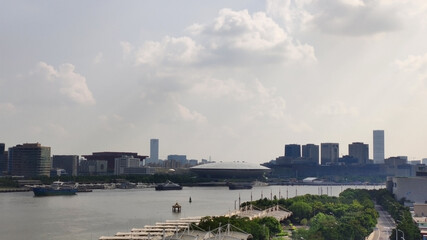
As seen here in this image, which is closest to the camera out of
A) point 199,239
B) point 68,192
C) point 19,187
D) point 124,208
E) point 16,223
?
point 199,239

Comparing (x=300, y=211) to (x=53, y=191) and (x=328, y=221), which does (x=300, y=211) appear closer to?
(x=328, y=221)

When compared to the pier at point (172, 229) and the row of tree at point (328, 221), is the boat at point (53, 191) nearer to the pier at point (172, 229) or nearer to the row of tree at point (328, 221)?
the row of tree at point (328, 221)

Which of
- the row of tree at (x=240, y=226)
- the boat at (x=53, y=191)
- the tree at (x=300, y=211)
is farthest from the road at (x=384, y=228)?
the boat at (x=53, y=191)

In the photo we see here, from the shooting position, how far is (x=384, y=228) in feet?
261

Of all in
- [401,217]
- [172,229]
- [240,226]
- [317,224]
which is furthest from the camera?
[401,217]

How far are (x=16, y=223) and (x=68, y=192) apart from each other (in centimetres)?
9210

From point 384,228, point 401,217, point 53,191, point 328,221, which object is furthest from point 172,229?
point 53,191

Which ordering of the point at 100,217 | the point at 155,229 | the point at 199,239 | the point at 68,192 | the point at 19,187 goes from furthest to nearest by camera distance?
the point at 19,187 → the point at 68,192 → the point at 100,217 → the point at 155,229 → the point at 199,239

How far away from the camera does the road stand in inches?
2739

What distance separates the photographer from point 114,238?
193 ft

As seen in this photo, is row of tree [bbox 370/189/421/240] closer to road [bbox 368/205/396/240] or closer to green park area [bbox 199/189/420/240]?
green park area [bbox 199/189/420/240]

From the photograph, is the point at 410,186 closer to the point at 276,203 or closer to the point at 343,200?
the point at 343,200

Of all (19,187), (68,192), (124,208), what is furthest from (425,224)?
(19,187)

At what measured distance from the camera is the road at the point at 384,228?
69.6 metres
